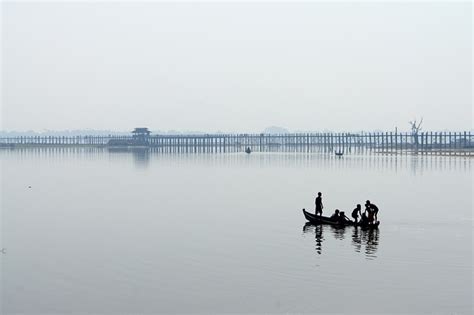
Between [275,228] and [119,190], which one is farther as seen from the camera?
[119,190]

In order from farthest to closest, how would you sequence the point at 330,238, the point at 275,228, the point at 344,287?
the point at 275,228
the point at 330,238
the point at 344,287

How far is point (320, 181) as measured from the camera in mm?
52906

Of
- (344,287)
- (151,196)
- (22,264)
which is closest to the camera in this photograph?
(344,287)

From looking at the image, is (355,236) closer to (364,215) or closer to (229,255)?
(364,215)

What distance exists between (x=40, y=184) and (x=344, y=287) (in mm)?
38471

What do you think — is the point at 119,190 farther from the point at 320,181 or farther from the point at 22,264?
the point at 22,264

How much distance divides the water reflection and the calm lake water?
53 millimetres

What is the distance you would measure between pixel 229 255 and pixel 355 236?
5.35m

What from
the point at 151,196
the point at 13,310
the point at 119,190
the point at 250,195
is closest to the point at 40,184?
the point at 119,190

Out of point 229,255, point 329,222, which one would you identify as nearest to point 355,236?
point 329,222

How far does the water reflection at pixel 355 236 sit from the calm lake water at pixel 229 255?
5 centimetres

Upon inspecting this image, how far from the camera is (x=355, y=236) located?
24.5 metres

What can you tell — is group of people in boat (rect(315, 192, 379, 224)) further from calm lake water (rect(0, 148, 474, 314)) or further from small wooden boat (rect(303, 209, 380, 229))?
calm lake water (rect(0, 148, 474, 314))

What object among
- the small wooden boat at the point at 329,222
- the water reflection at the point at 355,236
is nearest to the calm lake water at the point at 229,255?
the water reflection at the point at 355,236
